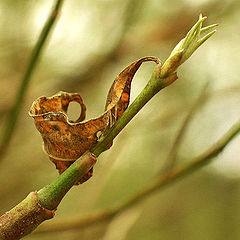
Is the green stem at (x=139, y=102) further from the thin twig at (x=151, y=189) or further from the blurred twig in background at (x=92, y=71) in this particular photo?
the blurred twig in background at (x=92, y=71)

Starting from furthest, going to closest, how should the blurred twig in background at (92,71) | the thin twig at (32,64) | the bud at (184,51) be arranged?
1. the blurred twig in background at (92,71)
2. the thin twig at (32,64)
3. the bud at (184,51)

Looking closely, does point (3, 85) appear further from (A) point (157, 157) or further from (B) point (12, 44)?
(A) point (157, 157)

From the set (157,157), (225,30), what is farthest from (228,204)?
(225,30)

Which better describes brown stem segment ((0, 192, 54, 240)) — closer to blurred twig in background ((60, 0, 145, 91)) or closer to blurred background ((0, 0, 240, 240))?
blurred background ((0, 0, 240, 240))

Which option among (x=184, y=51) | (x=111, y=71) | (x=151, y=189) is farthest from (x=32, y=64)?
(x=111, y=71)

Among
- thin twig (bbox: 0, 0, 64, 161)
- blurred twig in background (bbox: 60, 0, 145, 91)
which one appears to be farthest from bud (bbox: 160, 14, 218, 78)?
blurred twig in background (bbox: 60, 0, 145, 91)

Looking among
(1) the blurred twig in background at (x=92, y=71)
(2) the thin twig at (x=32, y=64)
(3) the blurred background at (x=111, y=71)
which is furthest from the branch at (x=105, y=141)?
(1) the blurred twig in background at (x=92, y=71)
